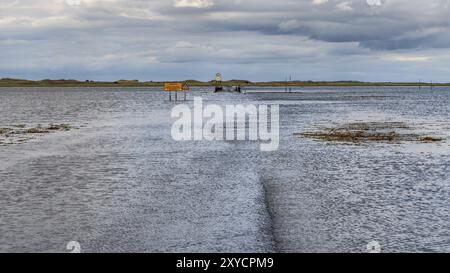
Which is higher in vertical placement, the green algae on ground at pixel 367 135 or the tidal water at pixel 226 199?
the tidal water at pixel 226 199

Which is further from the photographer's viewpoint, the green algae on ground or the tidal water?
the green algae on ground

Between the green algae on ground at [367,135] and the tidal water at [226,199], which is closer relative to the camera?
the tidal water at [226,199]

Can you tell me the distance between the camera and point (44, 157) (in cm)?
3022

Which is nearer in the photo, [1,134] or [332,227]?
[332,227]

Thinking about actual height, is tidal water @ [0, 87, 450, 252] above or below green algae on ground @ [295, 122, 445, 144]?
above

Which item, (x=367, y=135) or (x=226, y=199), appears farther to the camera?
(x=367, y=135)

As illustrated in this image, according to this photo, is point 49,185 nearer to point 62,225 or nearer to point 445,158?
point 62,225

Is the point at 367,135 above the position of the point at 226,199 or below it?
below

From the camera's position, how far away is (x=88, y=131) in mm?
48688
